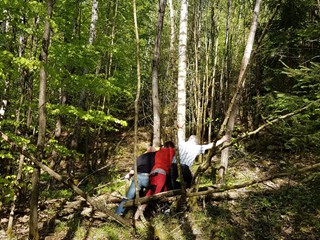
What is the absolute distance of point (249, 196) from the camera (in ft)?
23.2

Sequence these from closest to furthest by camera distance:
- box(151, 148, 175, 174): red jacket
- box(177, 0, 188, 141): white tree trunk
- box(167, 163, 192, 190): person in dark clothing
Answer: box(151, 148, 175, 174): red jacket → box(167, 163, 192, 190): person in dark clothing → box(177, 0, 188, 141): white tree trunk

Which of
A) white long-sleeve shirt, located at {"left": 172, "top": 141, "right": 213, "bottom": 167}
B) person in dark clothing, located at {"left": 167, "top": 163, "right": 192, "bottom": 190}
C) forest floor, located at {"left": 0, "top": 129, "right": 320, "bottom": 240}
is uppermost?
white long-sleeve shirt, located at {"left": 172, "top": 141, "right": 213, "bottom": 167}

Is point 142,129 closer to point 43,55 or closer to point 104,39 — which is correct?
point 104,39

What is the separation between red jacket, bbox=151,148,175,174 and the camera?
12.9 feet

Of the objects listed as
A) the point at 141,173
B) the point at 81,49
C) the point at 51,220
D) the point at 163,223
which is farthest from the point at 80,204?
the point at 81,49

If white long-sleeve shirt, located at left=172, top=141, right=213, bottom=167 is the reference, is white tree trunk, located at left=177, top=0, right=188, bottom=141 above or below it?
above

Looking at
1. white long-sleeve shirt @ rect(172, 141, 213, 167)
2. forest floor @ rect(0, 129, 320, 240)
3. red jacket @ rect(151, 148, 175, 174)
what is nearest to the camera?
red jacket @ rect(151, 148, 175, 174)

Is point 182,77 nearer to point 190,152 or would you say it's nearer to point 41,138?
point 190,152

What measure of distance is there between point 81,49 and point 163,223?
464cm

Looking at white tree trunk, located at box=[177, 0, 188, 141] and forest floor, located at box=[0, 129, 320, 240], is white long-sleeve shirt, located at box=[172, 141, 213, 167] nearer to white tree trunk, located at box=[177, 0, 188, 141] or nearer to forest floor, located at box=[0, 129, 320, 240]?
forest floor, located at box=[0, 129, 320, 240]

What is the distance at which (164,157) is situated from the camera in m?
3.99

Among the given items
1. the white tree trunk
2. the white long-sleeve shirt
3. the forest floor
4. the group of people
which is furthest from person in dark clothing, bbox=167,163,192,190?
the white tree trunk

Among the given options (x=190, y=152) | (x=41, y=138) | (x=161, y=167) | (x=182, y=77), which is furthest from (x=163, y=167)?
(x=182, y=77)

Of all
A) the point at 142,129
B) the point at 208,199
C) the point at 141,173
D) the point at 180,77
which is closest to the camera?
the point at 141,173
